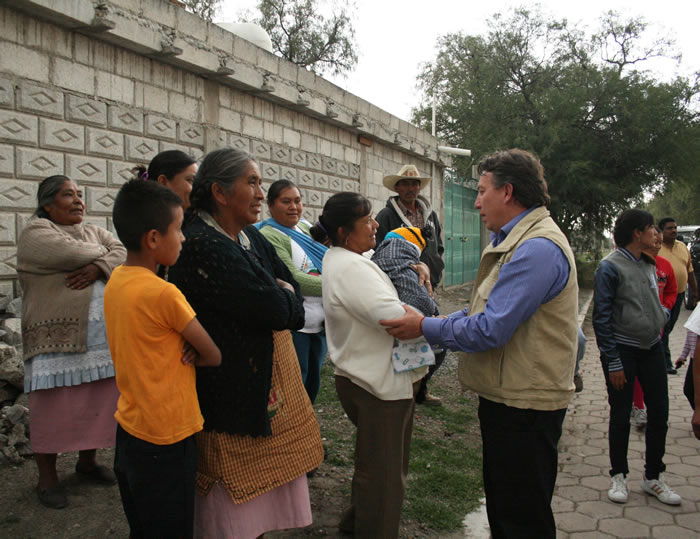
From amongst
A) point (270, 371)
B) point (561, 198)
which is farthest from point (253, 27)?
point (561, 198)

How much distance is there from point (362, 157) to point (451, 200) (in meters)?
6.03

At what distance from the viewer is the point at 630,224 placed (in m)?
3.79

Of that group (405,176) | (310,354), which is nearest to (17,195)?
(310,354)

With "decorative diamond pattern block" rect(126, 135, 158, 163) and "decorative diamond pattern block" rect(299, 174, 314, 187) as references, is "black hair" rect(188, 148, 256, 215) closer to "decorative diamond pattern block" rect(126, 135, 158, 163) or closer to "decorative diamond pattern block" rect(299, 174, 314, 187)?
"decorative diamond pattern block" rect(126, 135, 158, 163)

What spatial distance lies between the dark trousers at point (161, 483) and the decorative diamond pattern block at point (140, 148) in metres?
4.12

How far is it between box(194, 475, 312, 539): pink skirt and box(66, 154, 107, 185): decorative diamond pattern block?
3740 mm

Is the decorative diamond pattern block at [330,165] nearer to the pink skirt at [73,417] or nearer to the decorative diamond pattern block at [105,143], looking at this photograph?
the decorative diamond pattern block at [105,143]

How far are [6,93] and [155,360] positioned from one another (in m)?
3.58

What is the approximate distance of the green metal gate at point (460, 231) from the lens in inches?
608

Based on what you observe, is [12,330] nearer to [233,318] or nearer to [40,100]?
[40,100]

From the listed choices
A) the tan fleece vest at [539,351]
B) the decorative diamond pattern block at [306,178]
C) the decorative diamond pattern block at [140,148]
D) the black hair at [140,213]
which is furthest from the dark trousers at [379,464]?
the decorative diamond pattern block at [306,178]

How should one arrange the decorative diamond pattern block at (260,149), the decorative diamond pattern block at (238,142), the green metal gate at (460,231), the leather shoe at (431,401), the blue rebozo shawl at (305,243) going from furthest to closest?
the green metal gate at (460,231)
the decorative diamond pattern block at (260,149)
the decorative diamond pattern block at (238,142)
the leather shoe at (431,401)
the blue rebozo shawl at (305,243)

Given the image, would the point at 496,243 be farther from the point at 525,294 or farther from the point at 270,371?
the point at 270,371

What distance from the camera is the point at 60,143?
487 centimetres
